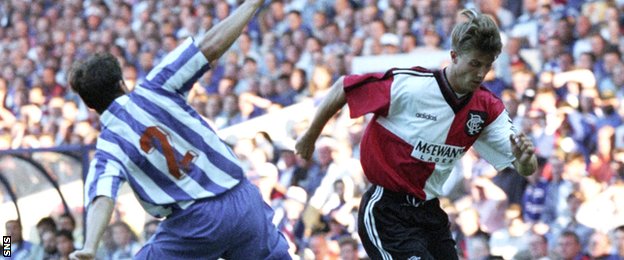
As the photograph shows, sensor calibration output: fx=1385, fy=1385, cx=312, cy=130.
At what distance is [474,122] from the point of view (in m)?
6.57

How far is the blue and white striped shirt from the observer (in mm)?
6199

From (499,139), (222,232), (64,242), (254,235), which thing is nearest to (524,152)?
(499,139)

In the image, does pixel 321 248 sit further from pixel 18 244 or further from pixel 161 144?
pixel 161 144

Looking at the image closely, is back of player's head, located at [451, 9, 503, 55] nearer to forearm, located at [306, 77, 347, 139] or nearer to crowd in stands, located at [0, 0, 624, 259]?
forearm, located at [306, 77, 347, 139]

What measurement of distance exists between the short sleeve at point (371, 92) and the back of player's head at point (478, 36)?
0.37 metres

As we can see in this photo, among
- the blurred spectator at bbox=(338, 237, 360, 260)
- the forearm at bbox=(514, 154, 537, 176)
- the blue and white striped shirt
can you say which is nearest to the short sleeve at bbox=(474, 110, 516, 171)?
the forearm at bbox=(514, 154, 537, 176)

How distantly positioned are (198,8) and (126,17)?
1647 mm

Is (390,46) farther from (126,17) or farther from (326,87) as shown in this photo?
(126,17)

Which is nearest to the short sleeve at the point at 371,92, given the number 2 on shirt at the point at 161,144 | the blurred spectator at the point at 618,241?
the number 2 on shirt at the point at 161,144

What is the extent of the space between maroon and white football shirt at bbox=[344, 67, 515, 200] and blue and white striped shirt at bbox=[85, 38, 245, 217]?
749 mm

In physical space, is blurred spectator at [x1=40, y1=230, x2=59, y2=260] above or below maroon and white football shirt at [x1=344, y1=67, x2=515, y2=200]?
below

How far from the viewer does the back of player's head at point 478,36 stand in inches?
247

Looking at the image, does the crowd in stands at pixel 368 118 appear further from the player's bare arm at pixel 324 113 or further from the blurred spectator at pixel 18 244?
the player's bare arm at pixel 324 113

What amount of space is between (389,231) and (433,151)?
0.44 meters
